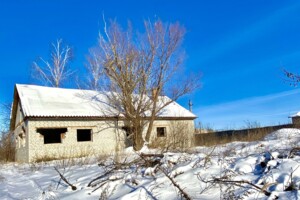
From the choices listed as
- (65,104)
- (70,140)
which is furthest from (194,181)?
(65,104)

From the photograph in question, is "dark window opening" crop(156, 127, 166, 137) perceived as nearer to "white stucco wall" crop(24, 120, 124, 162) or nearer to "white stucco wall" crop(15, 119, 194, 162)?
"white stucco wall" crop(15, 119, 194, 162)

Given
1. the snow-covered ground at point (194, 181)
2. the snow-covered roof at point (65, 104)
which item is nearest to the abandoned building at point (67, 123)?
the snow-covered roof at point (65, 104)

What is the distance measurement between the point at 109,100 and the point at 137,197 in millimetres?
19162

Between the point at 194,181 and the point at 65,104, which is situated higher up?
the point at 65,104

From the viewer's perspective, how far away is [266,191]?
9.52 ft

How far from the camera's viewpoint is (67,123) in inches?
763

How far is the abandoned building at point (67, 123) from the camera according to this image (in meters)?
18.2

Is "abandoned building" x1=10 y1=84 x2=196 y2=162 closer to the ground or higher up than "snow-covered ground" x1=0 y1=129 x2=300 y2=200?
higher up

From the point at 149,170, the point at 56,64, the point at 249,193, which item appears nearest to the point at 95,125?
the point at 56,64

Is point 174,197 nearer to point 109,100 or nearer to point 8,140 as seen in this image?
point 109,100

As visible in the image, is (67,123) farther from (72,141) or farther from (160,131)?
(160,131)

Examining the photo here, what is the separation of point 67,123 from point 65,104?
1977 millimetres

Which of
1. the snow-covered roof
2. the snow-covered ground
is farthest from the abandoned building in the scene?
the snow-covered ground

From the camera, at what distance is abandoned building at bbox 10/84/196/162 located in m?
18.2
